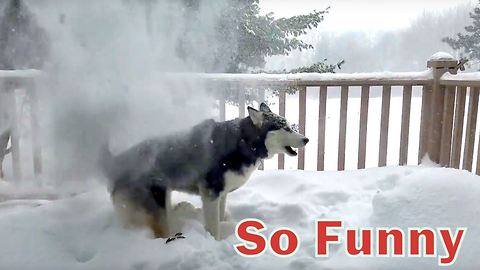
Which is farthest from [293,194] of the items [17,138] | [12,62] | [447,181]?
[12,62]

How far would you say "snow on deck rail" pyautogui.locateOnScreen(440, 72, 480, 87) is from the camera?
115 inches

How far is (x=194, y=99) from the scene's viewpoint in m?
3.37

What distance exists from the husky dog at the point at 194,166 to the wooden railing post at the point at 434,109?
1906mm

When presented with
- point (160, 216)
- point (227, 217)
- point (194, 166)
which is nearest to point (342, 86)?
point (227, 217)

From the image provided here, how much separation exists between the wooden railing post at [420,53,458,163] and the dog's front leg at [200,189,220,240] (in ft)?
7.65

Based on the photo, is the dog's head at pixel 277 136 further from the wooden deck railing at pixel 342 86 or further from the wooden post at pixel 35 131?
the wooden post at pixel 35 131

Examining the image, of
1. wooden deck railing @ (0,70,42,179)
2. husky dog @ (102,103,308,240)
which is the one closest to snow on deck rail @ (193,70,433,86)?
husky dog @ (102,103,308,240)

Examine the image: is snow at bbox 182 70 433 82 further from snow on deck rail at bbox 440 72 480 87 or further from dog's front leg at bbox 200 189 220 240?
dog's front leg at bbox 200 189 220 240

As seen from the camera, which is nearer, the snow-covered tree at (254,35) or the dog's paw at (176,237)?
the dog's paw at (176,237)

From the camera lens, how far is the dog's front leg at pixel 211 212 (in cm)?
215

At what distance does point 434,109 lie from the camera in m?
3.48

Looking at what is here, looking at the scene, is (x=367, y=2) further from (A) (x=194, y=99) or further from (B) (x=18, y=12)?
(B) (x=18, y=12)

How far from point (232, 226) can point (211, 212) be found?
0.84ft

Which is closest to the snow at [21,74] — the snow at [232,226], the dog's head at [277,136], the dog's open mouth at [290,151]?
the snow at [232,226]
